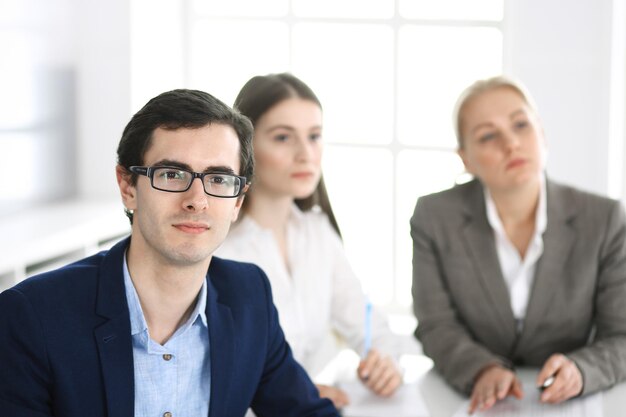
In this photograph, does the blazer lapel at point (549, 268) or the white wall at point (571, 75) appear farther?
A: the white wall at point (571, 75)

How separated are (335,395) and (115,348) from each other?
2.16ft

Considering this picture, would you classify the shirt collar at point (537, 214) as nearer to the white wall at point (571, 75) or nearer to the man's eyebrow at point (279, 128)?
the man's eyebrow at point (279, 128)

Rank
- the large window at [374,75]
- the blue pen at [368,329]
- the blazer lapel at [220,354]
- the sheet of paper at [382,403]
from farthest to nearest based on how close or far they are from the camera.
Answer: the large window at [374,75] → the blue pen at [368,329] → the sheet of paper at [382,403] → the blazer lapel at [220,354]

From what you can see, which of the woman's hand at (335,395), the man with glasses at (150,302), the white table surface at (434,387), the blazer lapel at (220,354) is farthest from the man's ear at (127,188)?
the white table surface at (434,387)

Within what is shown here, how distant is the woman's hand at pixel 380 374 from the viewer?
2.06 meters

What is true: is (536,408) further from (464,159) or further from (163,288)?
(163,288)

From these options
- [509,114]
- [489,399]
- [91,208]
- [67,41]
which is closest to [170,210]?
[489,399]

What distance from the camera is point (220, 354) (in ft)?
5.28

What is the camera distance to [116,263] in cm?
155

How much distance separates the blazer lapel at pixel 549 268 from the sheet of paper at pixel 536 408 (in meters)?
0.22

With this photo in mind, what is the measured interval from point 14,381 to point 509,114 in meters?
1.30

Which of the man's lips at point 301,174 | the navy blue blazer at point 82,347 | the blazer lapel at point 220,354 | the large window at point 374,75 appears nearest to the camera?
the navy blue blazer at point 82,347

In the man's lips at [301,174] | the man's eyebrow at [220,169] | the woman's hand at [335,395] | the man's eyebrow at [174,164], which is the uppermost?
the man's eyebrow at [174,164]

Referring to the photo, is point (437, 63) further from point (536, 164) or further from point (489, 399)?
point (489, 399)
